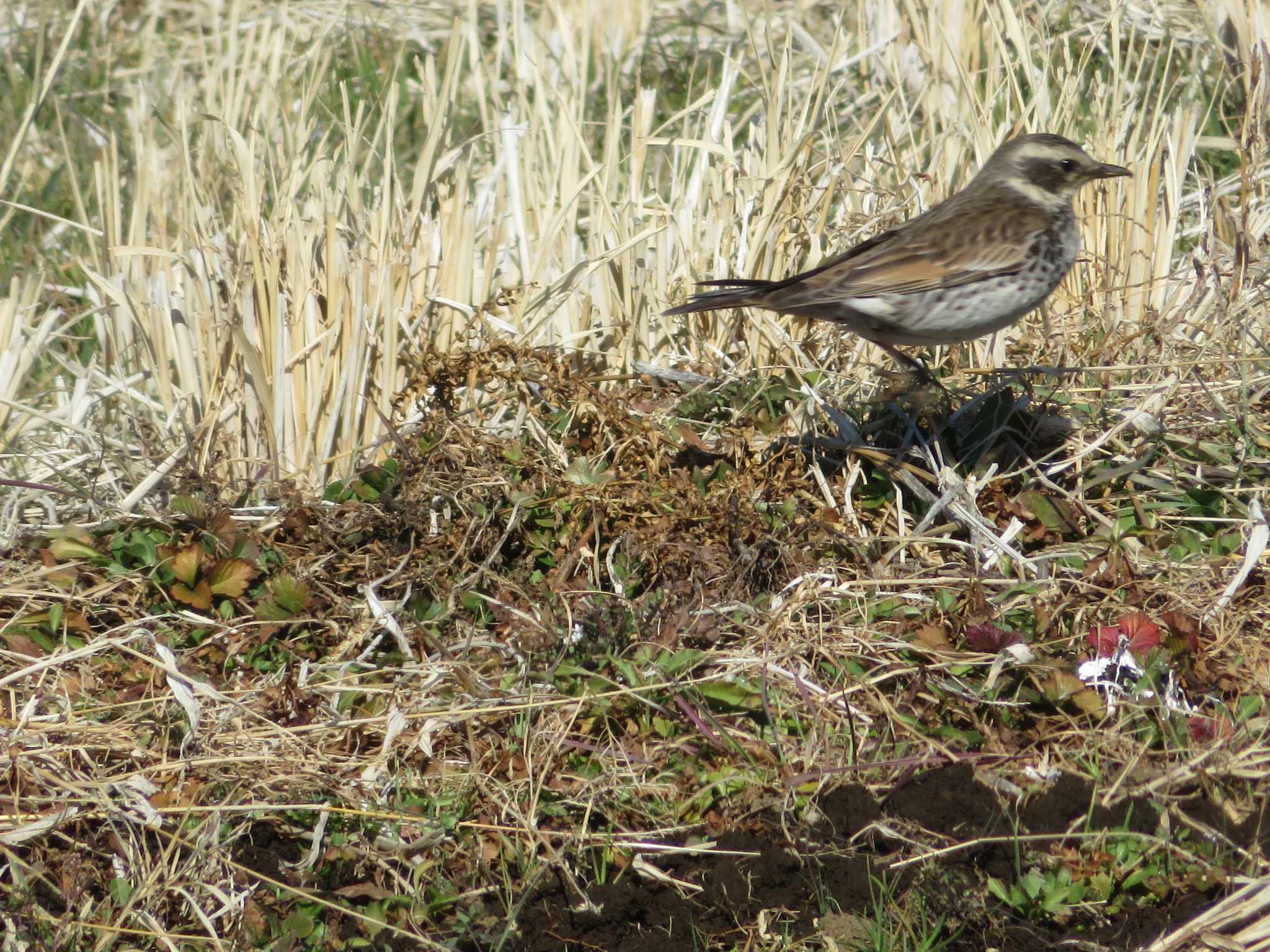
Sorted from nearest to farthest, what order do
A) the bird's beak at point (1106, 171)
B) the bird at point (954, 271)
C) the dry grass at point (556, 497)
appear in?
the dry grass at point (556, 497)
the bird at point (954, 271)
the bird's beak at point (1106, 171)

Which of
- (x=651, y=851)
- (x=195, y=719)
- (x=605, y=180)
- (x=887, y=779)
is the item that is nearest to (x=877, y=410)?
(x=605, y=180)

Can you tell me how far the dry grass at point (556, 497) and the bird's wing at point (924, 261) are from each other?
1.62 feet

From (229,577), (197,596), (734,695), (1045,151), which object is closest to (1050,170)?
(1045,151)

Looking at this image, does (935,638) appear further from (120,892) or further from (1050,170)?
(120,892)

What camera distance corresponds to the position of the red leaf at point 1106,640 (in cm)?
374

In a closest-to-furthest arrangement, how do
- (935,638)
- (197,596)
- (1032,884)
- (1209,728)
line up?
(1032,884)
(1209,728)
(935,638)
(197,596)

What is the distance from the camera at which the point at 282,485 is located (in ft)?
15.3

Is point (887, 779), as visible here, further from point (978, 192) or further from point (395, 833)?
point (978, 192)

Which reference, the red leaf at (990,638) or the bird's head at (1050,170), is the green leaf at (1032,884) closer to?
the red leaf at (990,638)

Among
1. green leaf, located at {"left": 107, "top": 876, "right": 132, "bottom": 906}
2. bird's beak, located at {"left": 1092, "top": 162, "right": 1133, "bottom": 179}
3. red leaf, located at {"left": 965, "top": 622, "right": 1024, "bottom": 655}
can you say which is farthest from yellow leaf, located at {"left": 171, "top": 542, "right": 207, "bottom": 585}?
bird's beak, located at {"left": 1092, "top": 162, "right": 1133, "bottom": 179}

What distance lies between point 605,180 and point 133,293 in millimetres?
1740

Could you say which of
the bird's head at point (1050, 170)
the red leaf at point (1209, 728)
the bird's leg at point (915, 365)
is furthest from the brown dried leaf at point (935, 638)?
the bird's head at point (1050, 170)

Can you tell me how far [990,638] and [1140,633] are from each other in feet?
1.27

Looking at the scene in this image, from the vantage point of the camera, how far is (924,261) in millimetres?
4559
